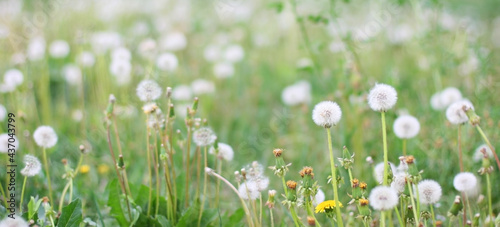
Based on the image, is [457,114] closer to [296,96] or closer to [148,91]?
[148,91]

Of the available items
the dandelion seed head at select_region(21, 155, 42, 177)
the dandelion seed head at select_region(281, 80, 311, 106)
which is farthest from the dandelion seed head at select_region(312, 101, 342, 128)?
the dandelion seed head at select_region(281, 80, 311, 106)

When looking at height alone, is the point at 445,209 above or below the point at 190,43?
below

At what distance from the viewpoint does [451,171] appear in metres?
2.18

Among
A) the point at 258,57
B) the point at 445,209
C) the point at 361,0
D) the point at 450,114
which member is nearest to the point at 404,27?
the point at 361,0

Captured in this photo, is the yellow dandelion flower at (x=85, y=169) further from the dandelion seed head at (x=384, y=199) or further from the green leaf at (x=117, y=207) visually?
the dandelion seed head at (x=384, y=199)

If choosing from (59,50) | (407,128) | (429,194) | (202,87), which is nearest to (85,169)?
(202,87)

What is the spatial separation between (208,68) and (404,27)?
1439 millimetres

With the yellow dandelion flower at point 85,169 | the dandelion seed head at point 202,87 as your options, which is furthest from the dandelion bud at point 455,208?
the dandelion seed head at point 202,87

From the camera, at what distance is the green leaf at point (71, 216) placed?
1.48 m

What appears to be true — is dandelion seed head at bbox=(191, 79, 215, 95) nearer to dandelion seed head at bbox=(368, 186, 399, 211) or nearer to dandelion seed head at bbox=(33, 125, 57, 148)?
dandelion seed head at bbox=(33, 125, 57, 148)

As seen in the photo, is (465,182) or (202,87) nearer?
(465,182)

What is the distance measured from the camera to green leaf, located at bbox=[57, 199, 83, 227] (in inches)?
58.2

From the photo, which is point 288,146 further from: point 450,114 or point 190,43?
point 190,43

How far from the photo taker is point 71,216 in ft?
4.90
